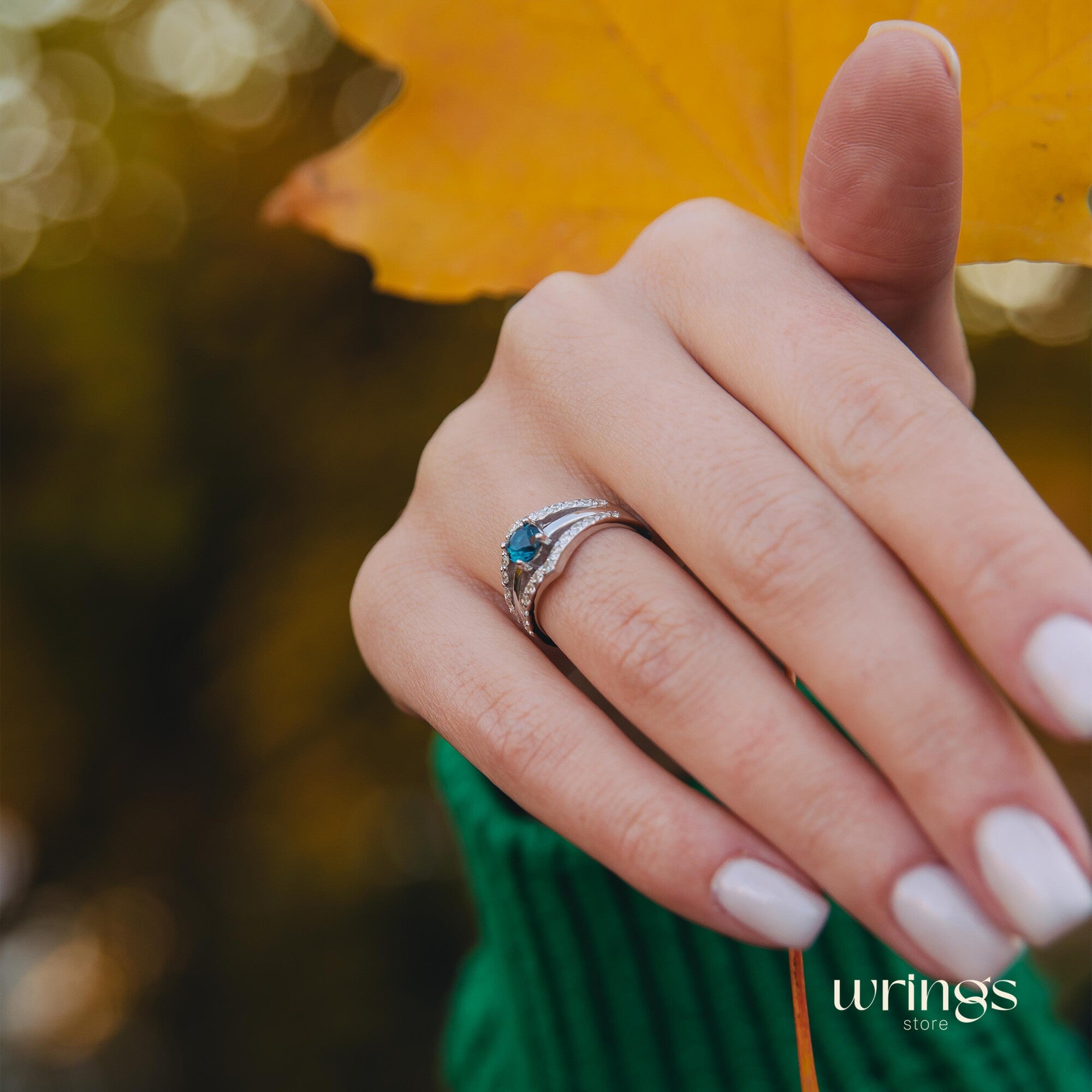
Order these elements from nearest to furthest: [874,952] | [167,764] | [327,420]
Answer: [874,952] → [327,420] → [167,764]

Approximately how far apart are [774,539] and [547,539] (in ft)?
0.44

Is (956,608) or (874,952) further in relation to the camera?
(874,952)

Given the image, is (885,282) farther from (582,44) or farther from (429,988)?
(429,988)

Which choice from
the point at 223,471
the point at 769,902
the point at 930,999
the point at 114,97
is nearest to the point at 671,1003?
the point at 930,999

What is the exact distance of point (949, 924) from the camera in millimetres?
388

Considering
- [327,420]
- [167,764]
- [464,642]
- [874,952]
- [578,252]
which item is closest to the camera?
[464,642]

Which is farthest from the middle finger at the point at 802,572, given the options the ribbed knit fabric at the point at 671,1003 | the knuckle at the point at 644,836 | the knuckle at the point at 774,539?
the ribbed knit fabric at the point at 671,1003

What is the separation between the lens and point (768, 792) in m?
0.41

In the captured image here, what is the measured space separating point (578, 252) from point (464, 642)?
33 cm

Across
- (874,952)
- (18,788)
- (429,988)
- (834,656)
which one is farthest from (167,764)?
(834,656)

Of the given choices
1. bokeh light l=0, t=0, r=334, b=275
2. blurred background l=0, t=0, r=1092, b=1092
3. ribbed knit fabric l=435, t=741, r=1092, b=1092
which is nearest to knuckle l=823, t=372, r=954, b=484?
ribbed knit fabric l=435, t=741, r=1092, b=1092

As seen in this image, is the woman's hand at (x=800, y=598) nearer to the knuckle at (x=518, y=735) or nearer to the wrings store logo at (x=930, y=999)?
the knuckle at (x=518, y=735)

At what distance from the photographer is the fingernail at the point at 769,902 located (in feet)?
1.38

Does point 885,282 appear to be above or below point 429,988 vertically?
above
